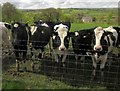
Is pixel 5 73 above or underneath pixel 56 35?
underneath

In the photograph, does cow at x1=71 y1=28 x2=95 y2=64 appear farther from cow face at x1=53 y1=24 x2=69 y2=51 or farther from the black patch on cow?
cow face at x1=53 y1=24 x2=69 y2=51

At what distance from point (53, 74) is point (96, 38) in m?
1.65

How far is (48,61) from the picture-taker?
32.5 feet

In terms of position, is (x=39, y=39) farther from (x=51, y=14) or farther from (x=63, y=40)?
(x=51, y=14)

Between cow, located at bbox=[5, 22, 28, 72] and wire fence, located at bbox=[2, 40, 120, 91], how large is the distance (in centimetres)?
37

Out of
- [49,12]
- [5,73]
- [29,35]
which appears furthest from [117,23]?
[5,73]

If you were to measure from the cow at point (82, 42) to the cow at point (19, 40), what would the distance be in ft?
5.49

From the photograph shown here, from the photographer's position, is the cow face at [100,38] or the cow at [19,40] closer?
the cow face at [100,38]

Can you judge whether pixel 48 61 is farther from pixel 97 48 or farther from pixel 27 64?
pixel 97 48

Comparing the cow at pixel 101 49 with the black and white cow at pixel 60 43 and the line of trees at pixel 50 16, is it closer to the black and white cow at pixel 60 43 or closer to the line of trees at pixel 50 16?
the black and white cow at pixel 60 43

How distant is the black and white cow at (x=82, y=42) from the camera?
9297mm

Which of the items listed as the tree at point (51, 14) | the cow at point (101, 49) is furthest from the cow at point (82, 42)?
the tree at point (51, 14)

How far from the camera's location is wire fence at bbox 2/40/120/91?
7.93 meters

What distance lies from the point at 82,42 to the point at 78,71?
51.1 inches
